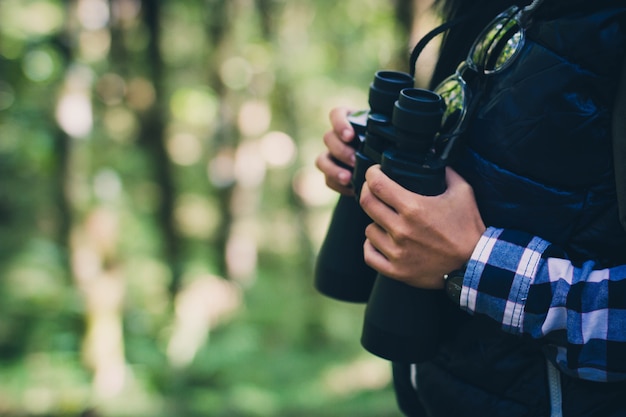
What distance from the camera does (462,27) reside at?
4.01ft

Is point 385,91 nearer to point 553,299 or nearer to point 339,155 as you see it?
point 339,155

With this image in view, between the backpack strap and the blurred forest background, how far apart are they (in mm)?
2661

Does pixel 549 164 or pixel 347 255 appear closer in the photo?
pixel 549 164

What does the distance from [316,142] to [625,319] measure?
12.5 metres

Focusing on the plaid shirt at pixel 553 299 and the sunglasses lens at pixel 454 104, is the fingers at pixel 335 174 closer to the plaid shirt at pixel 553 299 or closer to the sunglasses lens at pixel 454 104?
the sunglasses lens at pixel 454 104

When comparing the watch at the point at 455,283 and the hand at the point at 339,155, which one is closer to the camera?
the watch at the point at 455,283

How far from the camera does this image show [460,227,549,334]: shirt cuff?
0.96 metres

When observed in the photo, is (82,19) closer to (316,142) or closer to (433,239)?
(433,239)

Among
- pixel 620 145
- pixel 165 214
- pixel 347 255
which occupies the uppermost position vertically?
pixel 620 145

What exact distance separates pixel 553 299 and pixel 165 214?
804 cm

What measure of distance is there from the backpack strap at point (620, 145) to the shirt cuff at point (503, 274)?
0.44 feet

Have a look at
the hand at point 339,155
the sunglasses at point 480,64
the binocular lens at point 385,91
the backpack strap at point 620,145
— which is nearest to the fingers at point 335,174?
the hand at point 339,155

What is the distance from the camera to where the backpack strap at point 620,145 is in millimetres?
894

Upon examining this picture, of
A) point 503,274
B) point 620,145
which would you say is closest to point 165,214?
point 503,274
